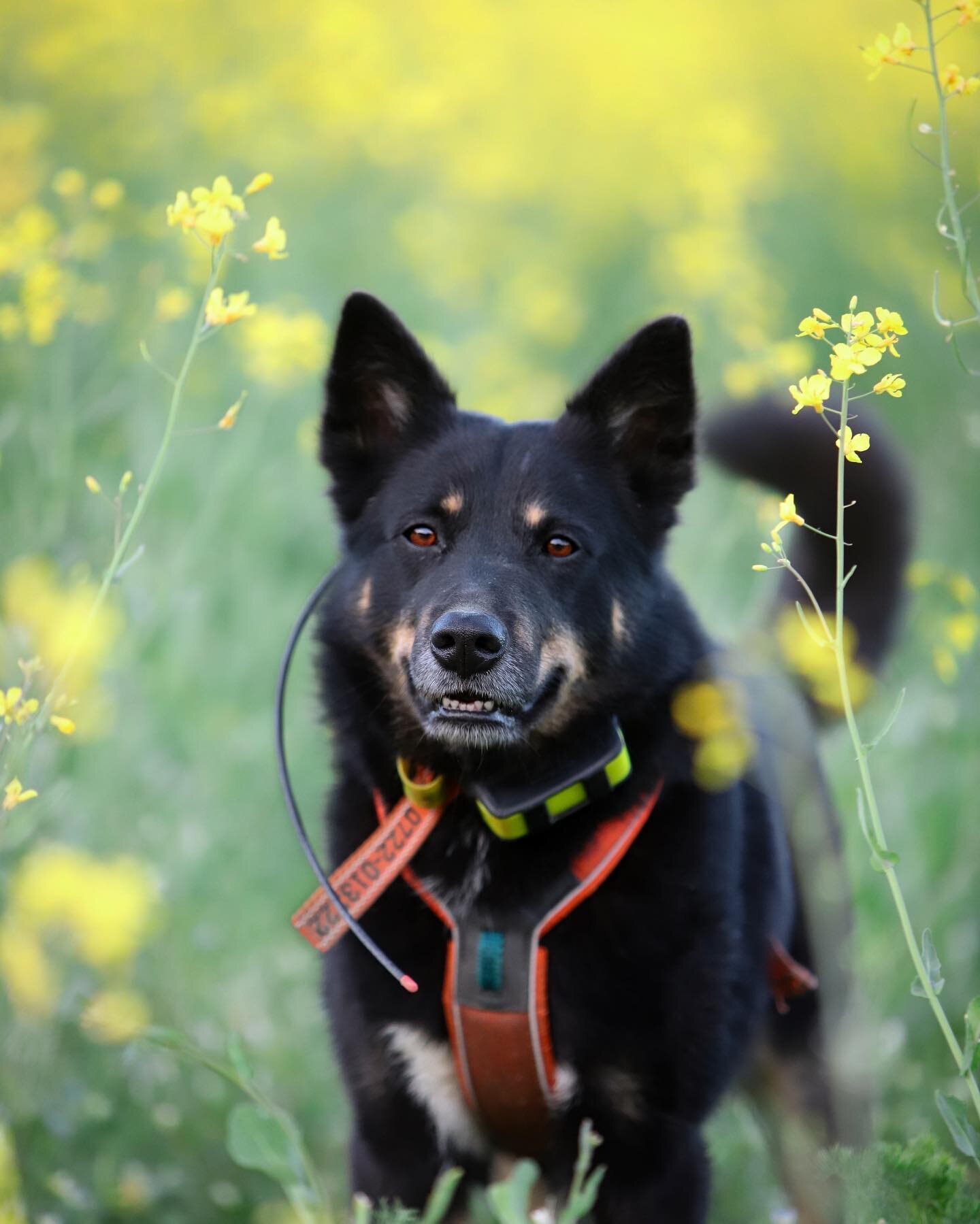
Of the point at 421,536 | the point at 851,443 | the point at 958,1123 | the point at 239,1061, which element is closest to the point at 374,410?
the point at 421,536

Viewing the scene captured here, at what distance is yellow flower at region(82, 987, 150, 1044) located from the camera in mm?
2150

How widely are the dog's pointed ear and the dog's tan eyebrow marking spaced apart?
1.94ft

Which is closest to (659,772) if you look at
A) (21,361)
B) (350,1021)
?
(350,1021)

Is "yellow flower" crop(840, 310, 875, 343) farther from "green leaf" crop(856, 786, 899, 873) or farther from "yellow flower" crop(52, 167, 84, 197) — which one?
"yellow flower" crop(52, 167, 84, 197)

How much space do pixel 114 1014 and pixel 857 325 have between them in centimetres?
182

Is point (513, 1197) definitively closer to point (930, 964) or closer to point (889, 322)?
point (930, 964)

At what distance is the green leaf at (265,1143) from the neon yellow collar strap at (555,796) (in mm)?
999

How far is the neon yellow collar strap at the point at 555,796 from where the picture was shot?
8.78ft

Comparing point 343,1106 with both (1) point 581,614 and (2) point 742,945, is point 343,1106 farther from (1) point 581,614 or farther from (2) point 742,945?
(1) point 581,614

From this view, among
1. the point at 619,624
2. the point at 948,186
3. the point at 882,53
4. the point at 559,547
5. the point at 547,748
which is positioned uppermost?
the point at 882,53

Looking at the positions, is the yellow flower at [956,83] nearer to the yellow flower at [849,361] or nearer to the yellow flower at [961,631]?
the yellow flower at [849,361]

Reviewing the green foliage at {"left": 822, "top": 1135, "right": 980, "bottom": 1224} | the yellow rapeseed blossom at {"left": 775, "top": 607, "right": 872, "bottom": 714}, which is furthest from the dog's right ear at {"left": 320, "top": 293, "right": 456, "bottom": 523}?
the green foliage at {"left": 822, "top": 1135, "right": 980, "bottom": 1224}

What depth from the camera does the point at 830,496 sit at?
3.41 m

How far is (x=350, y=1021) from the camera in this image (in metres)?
2.69
